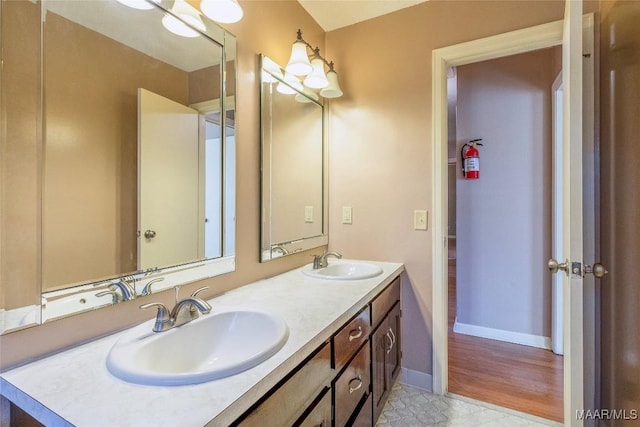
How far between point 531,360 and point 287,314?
2186 millimetres

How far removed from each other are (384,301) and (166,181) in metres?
1.17

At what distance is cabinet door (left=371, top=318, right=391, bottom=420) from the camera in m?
1.43

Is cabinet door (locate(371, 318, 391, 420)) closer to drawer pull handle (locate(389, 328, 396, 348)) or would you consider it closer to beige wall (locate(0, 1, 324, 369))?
drawer pull handle (locate(389, 328, 396, 348))

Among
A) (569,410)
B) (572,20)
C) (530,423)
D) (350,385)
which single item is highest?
(572,20)

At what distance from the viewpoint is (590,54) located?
1.44 meters

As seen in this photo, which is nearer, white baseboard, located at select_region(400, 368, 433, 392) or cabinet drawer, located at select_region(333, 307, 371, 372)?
cabinet drawer, located at select_region(333, 307, 371, 372)

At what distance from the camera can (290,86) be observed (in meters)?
1.83

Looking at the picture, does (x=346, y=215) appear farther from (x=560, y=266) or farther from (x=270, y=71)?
(x=560, y=266)

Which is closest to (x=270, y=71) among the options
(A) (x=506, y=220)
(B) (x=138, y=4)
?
(B) (x=138, y=4)

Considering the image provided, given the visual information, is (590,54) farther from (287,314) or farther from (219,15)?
(287,314)

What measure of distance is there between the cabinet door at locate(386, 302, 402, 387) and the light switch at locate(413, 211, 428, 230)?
0.49 meters

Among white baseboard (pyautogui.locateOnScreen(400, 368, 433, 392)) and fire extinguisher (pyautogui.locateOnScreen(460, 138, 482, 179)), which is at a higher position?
fire extinguisher (pyautogui.locateOnScreen(460, 138, 482, 179))

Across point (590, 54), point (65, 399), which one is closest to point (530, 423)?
point (590, 54)

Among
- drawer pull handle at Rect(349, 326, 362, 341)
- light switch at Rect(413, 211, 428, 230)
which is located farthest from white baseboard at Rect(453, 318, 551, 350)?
drawer pull handle at Rect(349, 326, 362, 341)
